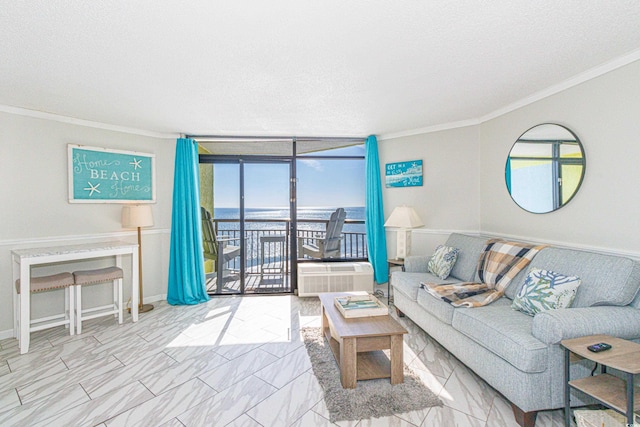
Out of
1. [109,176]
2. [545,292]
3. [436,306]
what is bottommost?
[436,306]

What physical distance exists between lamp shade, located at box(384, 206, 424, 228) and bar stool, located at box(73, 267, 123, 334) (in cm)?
330

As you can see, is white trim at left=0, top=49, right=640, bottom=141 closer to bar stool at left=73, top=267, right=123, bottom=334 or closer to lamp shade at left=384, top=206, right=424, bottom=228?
lamp shade at left=384, top=206, right=424, bottom=228

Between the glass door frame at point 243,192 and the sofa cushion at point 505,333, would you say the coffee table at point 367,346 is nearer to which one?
the sofa cushion at point 505,333

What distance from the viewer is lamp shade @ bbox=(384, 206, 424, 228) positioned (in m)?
3.81

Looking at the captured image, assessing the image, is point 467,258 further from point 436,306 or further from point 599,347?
point 599,347

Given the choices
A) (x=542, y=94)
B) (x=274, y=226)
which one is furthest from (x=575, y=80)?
(x=274, y=226)

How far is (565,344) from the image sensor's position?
165 centimetres

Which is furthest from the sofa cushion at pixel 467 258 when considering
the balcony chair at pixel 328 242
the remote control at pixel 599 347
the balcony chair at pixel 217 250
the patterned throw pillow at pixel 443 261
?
the balcony chair at pixel 217 250

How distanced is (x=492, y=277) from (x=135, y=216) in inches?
156

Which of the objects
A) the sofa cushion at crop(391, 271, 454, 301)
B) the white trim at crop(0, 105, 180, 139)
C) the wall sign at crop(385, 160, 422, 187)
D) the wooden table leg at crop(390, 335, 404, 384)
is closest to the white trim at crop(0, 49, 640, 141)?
the white trim at crop(0, 105, 180, 139)

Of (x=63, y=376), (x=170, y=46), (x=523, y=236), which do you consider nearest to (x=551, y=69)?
(x=523, y=236)

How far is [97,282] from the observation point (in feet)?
11.2

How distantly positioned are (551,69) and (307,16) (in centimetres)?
205

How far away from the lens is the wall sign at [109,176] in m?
3.54
